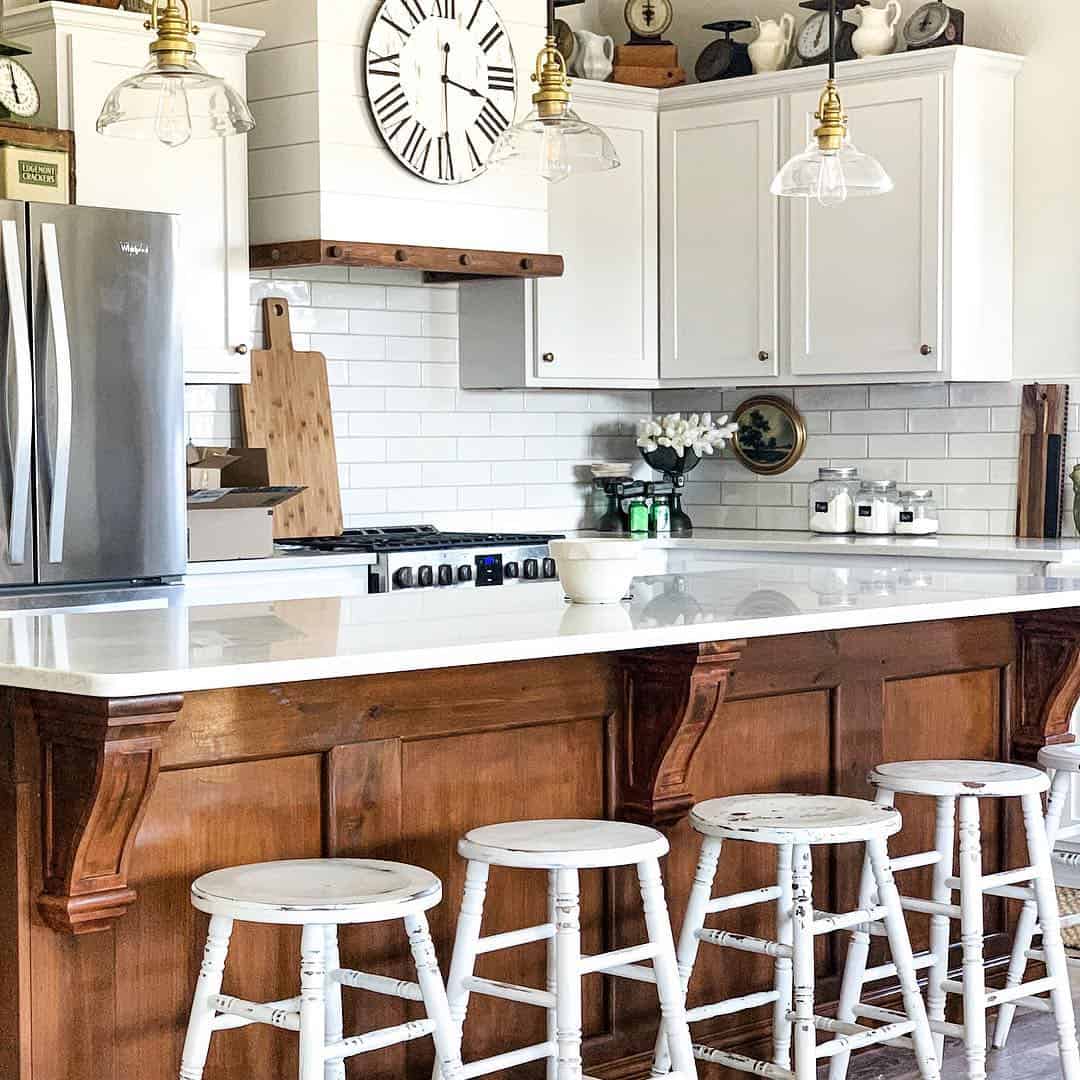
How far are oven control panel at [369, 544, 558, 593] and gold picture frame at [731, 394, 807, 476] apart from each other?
46.8 inches

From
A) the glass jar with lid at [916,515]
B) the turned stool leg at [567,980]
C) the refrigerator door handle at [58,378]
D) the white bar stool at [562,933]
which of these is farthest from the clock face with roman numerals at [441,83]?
the turned stool leg at [567,980]

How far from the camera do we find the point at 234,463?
5.55 meters

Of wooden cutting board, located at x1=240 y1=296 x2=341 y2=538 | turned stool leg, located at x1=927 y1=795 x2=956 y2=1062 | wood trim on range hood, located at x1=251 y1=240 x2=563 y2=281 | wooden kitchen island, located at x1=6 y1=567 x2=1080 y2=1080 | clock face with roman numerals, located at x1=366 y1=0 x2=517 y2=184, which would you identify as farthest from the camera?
wooden cutting board, located at x1=240 y1=296 x2=341 y2=538

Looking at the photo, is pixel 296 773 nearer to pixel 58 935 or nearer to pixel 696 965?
pixel 58 935

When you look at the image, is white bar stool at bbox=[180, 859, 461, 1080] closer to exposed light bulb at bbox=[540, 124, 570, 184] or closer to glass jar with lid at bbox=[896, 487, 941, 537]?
exposed light bulb at bbox=[540, 124, 570, 184]

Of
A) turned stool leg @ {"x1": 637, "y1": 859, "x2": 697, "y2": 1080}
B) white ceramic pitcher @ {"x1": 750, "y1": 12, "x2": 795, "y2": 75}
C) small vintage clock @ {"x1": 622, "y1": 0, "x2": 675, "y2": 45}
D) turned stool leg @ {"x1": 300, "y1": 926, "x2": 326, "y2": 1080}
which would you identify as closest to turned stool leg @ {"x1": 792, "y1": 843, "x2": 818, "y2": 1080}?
turned stool leg @ {"x1": 637, "y1": 859, "x2": 697, "y2": 1080}

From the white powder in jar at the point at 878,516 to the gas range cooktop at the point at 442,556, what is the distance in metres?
→ 1.10

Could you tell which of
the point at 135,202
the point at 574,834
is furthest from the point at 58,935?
the point at 135,202

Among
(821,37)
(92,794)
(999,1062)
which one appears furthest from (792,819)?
(821,37)

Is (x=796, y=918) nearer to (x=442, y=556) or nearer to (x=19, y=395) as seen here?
(x=19, y=395)

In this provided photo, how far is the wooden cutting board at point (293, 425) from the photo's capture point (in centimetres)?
572

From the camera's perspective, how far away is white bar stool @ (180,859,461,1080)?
2.47m

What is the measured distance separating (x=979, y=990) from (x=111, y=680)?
6.27ft

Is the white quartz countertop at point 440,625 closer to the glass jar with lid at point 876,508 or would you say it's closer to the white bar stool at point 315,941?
the white bar stool at point 315,941
